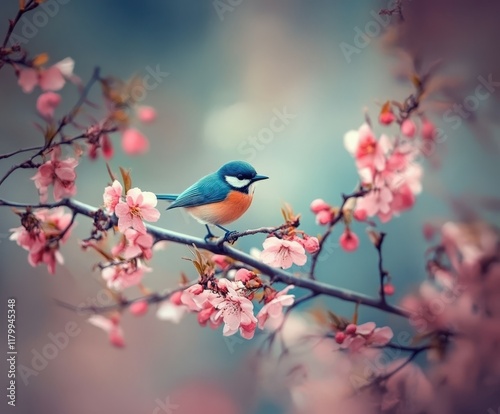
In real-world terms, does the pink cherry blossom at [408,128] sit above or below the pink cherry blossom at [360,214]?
above

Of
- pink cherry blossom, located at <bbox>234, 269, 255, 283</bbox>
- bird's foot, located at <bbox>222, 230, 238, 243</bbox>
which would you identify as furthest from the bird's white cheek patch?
pink cherry blossom, located at <bbox>234, 269, 255, 283</bbox>

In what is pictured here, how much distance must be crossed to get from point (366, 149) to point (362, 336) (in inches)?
16.4

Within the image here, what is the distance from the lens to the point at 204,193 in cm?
118

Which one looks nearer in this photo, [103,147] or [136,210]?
[136,210]

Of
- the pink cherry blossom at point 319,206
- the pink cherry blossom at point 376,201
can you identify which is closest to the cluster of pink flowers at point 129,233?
the pink cherry blossom at point 319,206

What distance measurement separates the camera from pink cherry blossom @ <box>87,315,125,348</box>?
1.26m

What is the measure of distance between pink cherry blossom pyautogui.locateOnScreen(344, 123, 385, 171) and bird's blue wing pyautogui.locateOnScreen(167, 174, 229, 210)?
1.00 ft

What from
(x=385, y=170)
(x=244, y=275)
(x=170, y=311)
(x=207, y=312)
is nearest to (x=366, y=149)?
(x=385, y=170)

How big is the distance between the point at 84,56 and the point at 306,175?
61 cm

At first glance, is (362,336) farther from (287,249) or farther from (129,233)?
(129,233)

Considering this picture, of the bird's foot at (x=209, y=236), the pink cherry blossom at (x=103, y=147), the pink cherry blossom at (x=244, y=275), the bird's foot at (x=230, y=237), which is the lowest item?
the pink cherry blossom at (x=244, y=275)

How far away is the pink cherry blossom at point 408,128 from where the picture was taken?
3.79 ft

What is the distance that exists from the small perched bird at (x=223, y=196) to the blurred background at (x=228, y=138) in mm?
39

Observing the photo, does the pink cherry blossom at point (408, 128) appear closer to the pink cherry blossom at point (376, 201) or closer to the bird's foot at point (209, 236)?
the pink cherry blossom at point (376, 201)
